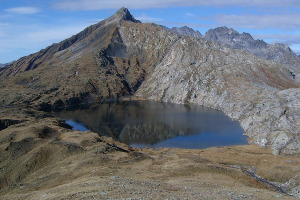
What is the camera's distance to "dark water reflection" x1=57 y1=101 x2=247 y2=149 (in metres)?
129

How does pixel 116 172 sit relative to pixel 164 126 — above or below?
above

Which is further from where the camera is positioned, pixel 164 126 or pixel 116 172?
pixel 164 126

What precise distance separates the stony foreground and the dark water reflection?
24081 mm

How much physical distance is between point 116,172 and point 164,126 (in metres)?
88.2

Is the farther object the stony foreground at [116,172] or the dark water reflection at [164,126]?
the dark water reflection at [164,126]

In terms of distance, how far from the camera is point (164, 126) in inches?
6033

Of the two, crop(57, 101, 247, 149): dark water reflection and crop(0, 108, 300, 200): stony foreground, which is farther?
crop(57, 101, 247, 149): dark water reflection

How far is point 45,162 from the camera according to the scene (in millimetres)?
80000

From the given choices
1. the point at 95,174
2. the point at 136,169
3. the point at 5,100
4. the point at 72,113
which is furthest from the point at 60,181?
the point at 5,100

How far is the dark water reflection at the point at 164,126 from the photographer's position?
12925cm

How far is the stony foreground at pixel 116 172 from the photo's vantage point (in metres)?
48.8

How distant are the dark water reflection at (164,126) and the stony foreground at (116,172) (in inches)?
948

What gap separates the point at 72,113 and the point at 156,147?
93.3m

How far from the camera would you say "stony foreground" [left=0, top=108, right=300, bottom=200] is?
48.8 m
